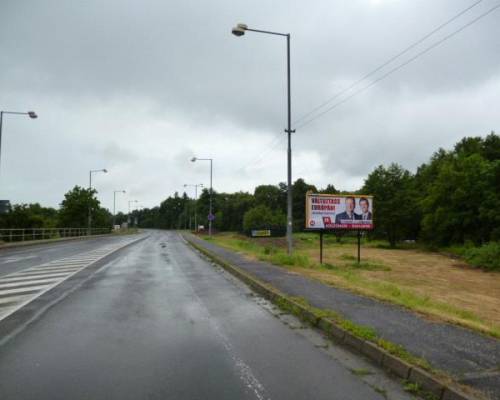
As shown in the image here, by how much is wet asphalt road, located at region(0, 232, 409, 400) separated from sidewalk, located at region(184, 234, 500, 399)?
0.83 m

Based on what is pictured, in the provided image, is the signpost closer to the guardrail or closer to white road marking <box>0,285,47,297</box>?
white road marking <box>0,285,47,297</box>

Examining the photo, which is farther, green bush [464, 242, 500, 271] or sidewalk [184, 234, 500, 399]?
green bush [464, 242, 500, 271]

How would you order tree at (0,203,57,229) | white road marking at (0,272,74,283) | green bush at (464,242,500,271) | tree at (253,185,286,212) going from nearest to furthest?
white road marking at (0,272,74,283)
green bush at (464,242,500,271)
tree at (0,203,57,229)
tree at (253,185,286,212)

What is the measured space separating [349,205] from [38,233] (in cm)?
3354

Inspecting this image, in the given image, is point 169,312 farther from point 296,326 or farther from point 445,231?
point 445,231

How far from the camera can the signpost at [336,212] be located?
19375 millimetres

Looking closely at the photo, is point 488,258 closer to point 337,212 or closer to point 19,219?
point 337,212

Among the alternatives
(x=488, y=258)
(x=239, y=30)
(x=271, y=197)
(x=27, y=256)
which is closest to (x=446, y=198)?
(x=488, y=258)

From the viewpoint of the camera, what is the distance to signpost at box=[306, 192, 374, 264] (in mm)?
19375

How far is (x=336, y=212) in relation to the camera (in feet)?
65.3

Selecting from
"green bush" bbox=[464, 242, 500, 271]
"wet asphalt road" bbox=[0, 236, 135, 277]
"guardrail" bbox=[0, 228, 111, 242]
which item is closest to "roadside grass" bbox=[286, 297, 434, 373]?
"wet asphalt road" bbox=[0, 236, 135, 277]

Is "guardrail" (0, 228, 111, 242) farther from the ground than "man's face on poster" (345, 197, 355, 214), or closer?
closer

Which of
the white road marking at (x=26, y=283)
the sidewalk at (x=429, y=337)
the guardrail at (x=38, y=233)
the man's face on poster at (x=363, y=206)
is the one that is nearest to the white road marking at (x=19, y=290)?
the white road marking at (x=26, y=283)

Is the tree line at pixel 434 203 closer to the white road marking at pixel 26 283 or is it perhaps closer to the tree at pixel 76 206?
the tree at pixel 76 206
